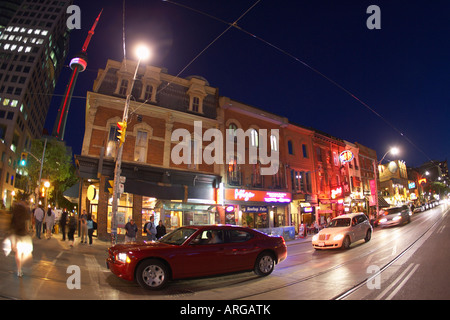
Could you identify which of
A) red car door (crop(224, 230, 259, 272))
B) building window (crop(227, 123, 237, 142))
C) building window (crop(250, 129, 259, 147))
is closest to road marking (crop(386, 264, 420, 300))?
red car door (crop(224, 230, 259, 272))

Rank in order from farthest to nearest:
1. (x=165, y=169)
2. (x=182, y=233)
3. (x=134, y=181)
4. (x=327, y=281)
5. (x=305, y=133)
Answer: (x=305, y=133) → (x=165, y=169) → (x=134, y=181) → (x=182, y=233) → (x=327, y=281)

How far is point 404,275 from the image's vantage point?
6.62 metres

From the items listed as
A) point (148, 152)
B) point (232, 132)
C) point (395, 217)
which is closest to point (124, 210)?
point (148, 152)

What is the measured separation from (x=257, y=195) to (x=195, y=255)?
16487 mm

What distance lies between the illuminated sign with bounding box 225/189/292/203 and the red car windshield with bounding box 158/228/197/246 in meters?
13.2

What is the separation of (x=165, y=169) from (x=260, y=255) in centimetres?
1203

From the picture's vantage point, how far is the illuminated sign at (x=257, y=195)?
2078 centimetres

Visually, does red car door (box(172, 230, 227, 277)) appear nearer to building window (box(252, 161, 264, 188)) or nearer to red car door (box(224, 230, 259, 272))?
red car door (box(224, 230, 259, 272))

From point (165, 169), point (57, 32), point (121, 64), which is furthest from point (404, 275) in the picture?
point (57, 32)

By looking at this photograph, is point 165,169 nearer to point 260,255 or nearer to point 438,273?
point 260,255

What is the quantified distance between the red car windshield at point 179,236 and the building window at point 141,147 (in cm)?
1144

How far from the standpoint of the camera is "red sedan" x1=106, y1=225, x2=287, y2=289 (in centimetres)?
589

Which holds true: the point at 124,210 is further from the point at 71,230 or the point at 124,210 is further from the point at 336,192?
the point at 336,192

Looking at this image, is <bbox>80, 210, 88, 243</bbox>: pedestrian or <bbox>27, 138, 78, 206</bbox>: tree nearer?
<bbox>80, 210, 88, 243</bbox>: pedestrian
